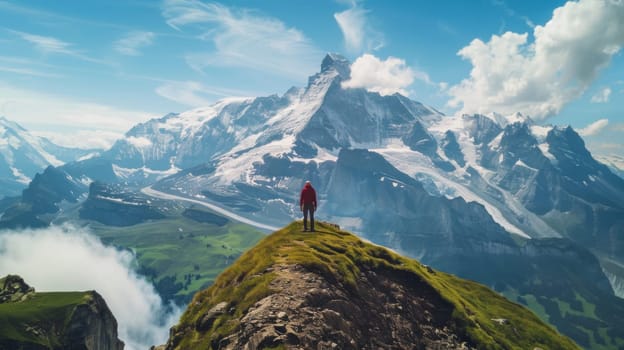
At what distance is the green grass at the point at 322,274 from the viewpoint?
47.9m

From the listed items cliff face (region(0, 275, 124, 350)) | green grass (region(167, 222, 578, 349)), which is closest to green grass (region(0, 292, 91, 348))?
cliff face (region(0, 275, 124, 350))

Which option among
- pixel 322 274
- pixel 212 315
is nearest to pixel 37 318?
pixel 212 315

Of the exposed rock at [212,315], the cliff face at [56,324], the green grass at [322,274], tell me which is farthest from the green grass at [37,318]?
the exposed rock at [212,315]

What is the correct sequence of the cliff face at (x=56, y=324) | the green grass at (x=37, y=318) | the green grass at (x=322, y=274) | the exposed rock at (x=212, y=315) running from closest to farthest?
the green grass at (x=322, y=274)
the exposed rock at (x=212, y=315)
the green grass at (x=37, y=318)
the cliff face at (x=56, y=324)

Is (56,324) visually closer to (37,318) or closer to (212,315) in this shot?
(37,318)

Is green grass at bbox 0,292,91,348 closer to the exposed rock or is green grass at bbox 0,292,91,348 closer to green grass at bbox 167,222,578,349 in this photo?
green grass at bbox 167,222,578,349

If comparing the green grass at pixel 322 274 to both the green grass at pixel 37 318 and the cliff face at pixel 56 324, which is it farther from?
the cliff face at pixel 56 324

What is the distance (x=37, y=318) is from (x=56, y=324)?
299 inches

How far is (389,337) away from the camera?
1932 inches

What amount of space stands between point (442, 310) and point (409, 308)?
5932mm

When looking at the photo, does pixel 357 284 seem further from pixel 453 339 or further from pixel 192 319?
pixel 192 319

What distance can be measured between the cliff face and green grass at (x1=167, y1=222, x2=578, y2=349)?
139809 mm

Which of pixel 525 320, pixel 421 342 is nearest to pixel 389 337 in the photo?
pixel 421 342

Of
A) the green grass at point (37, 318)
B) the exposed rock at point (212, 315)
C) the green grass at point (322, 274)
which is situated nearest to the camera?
the green grass at point (322, 274)
